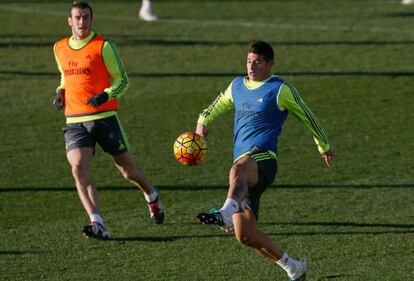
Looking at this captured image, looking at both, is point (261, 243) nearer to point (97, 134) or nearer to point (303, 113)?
point (303, 113)

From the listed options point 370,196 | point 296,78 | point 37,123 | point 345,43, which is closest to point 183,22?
point 345,43

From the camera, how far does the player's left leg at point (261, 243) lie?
9.99 metres

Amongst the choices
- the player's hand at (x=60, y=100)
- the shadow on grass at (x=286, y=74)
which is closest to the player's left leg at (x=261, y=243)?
the player's hand at (x=60, y=100)

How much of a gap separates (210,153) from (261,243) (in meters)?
5.93

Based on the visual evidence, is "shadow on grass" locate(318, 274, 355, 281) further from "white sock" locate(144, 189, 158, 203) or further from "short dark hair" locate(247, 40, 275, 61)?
"white sock" locate(144, 189, 158, 203)

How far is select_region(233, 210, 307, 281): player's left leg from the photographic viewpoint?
999 cm

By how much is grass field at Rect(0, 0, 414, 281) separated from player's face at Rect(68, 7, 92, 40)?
208cm

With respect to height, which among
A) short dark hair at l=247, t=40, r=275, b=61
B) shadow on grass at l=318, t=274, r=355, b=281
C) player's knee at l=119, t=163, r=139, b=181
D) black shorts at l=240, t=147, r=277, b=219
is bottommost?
shadow on grass at l=318, t=274, r=355, b=281

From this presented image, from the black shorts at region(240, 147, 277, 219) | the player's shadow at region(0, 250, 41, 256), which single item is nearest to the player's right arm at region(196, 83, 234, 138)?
the black shorts at region(240, 147, 277, 219)

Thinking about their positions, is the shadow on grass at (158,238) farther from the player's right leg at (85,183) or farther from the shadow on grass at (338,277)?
the shadow on grass at (338,277)

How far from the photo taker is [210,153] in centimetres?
1596

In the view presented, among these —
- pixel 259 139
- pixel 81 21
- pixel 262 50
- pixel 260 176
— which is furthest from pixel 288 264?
pixel 81 21

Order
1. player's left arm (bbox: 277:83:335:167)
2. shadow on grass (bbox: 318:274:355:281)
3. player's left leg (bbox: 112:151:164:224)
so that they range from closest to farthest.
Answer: player's left arm (bbox: 277:83:335:167) < shadow on grass (bbox: 318:274:355:281) < player's left leg (bbox: 112:151:164:224)

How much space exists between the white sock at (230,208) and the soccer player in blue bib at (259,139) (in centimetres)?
13
